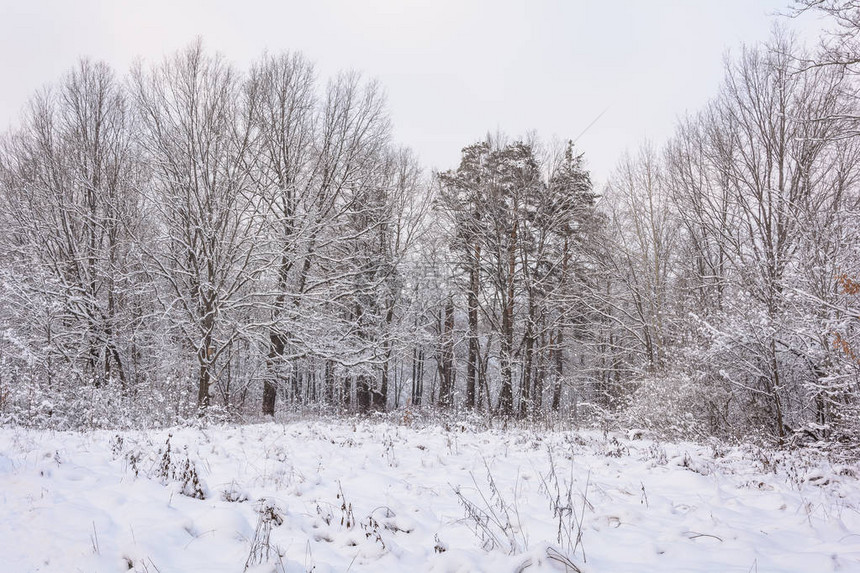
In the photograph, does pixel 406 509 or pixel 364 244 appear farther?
pixel 364 244

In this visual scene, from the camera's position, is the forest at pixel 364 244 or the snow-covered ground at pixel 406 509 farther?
the forest at pixel 364 244

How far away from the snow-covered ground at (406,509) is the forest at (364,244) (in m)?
3.16

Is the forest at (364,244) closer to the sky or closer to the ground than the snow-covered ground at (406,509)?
closer to the sky

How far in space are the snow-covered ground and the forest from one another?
3.16 metres

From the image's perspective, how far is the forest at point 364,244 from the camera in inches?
392

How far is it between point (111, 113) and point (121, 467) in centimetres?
1661

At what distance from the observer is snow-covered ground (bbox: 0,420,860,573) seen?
3.10 metres

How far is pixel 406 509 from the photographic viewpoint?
448 cm

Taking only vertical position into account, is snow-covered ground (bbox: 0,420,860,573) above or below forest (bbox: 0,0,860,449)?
below

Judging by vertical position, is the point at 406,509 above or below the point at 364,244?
below

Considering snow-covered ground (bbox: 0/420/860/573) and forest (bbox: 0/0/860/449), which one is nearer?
snow-covered ground (bbox: 0/420/860/573)

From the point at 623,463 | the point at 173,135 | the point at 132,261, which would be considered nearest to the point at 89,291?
the point at 132,261

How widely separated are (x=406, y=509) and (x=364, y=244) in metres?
16.4

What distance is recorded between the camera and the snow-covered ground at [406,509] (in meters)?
3.10
